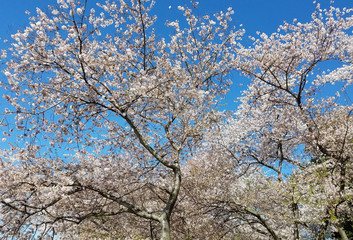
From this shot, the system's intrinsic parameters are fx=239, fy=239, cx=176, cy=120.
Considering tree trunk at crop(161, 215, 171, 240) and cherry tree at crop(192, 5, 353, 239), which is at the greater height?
cherry tree at crop(192, 5, 353, 239)

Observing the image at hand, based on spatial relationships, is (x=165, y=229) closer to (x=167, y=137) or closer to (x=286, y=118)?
(x=167, y=137)

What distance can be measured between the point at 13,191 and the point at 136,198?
15.5 ft

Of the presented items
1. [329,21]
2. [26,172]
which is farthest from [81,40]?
[329,21]

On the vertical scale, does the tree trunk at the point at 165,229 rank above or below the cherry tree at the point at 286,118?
below

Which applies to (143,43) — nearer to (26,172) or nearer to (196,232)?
(26,172)

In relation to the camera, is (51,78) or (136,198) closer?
(51,78)

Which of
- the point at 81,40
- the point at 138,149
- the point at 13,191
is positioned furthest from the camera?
the point at 138,149

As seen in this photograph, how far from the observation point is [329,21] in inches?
396

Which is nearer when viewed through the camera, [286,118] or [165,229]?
[165,229]

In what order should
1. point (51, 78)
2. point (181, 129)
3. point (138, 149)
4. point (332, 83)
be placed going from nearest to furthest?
point (51, 78)
point (181, 129)
point (138, 149)
point (332, 83)

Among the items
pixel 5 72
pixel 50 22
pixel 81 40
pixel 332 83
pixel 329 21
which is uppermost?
pixel 329 21

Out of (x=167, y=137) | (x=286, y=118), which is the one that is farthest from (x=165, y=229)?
(x=286, y=118)

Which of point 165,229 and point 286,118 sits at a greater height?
Answer: point 286,118

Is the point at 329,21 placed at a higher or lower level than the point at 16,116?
higher
